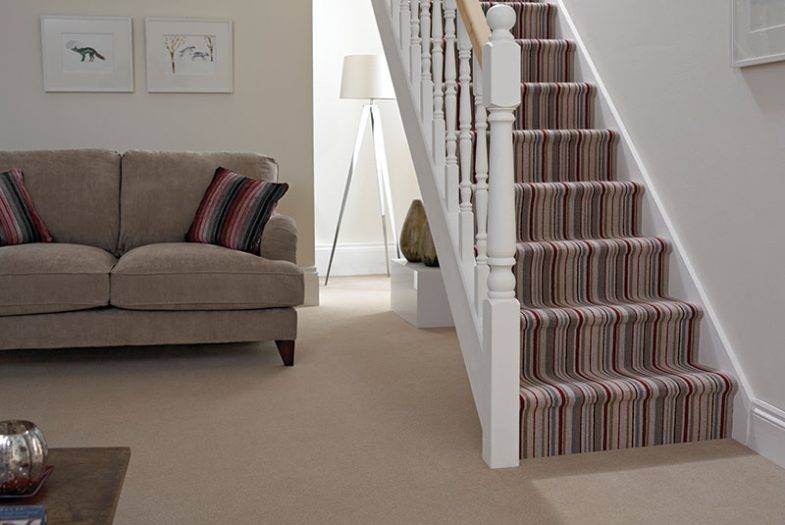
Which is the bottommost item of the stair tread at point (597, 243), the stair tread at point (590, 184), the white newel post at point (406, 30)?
the stair tread at point (597, 243)

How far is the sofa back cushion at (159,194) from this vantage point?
175 inches

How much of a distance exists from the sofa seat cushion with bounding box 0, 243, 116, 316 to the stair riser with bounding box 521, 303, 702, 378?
1.86m

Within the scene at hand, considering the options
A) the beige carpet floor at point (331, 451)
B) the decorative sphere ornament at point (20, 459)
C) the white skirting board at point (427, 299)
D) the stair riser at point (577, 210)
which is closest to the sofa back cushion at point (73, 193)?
the beige carpet floor at point (331, 451)

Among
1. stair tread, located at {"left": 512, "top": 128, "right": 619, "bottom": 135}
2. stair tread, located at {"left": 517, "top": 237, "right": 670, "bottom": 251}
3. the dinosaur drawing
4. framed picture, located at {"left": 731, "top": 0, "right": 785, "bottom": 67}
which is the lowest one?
stair tread, located at {"left": 517, "top": 237, "right": 670, "bottom": 251}

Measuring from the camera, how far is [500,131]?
257 centimetres

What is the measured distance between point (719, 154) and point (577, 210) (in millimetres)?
631

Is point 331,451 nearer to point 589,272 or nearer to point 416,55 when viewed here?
point 589,272

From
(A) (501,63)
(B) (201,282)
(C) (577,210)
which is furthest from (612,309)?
(B) (201,282)

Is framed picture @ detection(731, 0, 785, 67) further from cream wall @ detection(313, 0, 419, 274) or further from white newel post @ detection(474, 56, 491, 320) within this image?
cream wall @ detection(313, 0, 419, 274)

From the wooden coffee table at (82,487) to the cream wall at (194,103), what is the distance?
370 centimetres

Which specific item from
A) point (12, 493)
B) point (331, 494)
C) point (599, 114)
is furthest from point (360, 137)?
point (12, 493)

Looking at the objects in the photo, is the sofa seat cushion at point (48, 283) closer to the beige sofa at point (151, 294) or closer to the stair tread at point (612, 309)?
the beige sofa at point (151, 294)

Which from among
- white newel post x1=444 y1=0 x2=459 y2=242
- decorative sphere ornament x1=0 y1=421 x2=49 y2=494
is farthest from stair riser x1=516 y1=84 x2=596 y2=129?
decorative sphere ornament x1=0 y1=421 x2=49 y2=494

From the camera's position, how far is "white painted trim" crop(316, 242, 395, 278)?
679 centimetres
